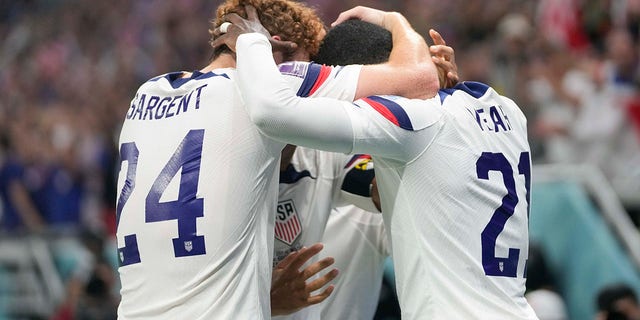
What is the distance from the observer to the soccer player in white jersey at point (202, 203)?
3.94 metres

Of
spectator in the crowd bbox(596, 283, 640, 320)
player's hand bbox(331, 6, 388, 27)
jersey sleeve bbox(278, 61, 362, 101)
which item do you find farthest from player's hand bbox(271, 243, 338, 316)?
spectator in the crowd bbox(596, 283, 640, 320)

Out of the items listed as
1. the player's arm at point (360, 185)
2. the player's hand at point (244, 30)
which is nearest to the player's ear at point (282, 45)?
the player's hand at point (244, 30)

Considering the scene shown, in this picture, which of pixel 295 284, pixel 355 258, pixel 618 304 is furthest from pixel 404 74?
pixel 618 304

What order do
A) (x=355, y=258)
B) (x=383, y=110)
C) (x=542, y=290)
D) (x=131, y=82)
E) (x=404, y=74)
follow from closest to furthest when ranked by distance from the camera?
(x=383, y=110)
(x=404, y=74)
(x=355, y=258)
(x=542, y=290)
(x=131, y=82)

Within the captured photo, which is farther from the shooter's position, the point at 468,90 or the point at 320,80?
the point at 468,90

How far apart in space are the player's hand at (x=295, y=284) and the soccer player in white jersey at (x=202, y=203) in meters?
0.33

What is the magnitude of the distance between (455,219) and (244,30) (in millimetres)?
1063

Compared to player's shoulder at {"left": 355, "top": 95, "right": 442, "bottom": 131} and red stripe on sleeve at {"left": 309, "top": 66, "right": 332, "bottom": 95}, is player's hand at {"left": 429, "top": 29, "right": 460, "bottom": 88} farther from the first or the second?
red stripe on sleeve at {"left": 309, "top": 66, "right": 332, "bottom": 95}

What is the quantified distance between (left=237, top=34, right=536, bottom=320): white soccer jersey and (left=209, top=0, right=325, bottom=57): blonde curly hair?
285mm

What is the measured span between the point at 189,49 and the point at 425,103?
11704 millimetres

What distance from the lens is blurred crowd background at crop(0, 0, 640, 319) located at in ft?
32.3

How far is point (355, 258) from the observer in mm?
5113

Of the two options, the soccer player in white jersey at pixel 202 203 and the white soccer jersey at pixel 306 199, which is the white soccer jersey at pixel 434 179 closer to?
the soccer player in white jersey at pixel 202 203

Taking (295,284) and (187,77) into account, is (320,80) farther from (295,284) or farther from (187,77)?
(295,284)
